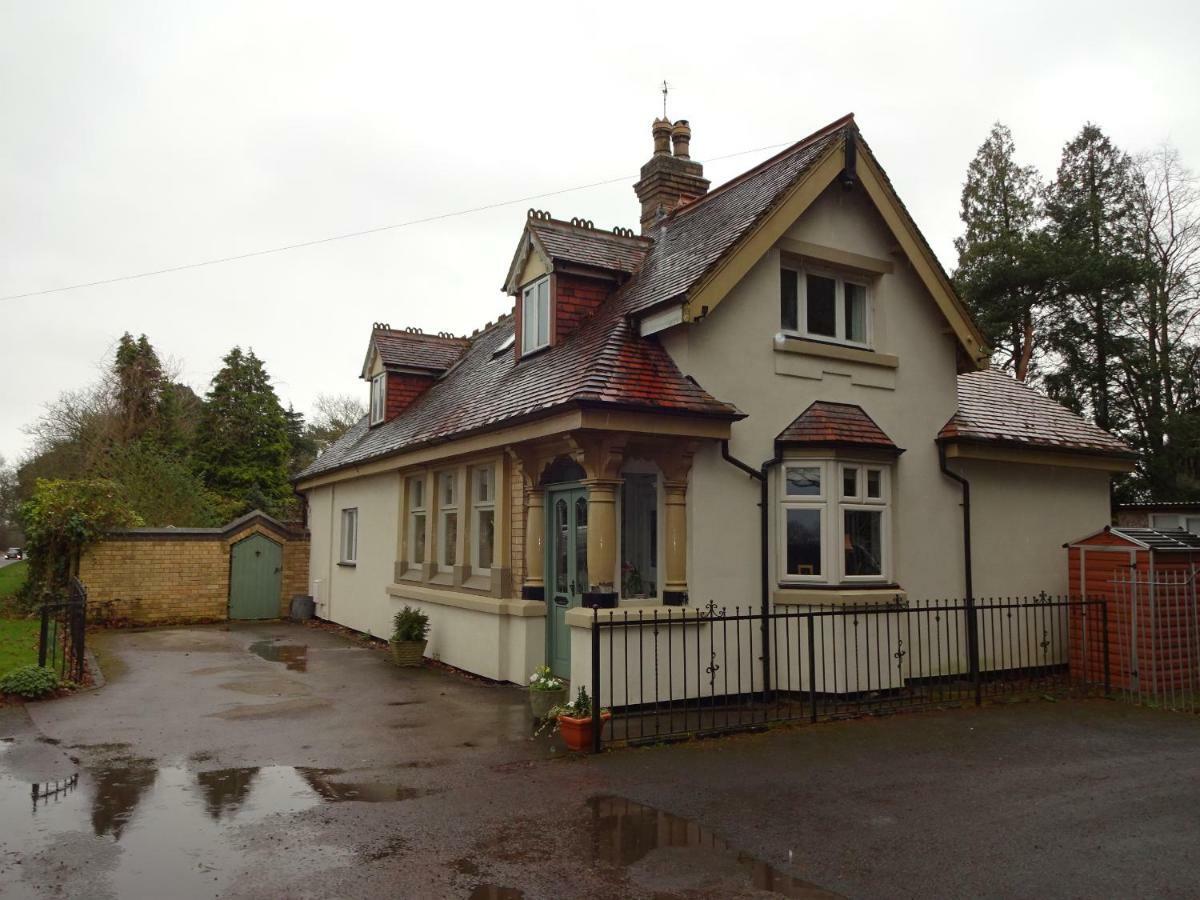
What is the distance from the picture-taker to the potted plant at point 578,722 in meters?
8.35

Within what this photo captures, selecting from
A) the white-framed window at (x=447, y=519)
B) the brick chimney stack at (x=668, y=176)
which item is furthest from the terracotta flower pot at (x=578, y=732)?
the brick chimney stack at (x=668, y=176)

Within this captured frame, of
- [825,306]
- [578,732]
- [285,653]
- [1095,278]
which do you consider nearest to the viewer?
[578,732]

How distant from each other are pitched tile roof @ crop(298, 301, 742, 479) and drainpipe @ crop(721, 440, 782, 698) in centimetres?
74

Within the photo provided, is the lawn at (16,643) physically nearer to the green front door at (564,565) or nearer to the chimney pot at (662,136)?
the green front door at (564,565)

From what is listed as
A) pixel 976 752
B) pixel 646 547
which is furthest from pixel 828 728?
pixel 646 547

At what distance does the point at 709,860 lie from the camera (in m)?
5.70

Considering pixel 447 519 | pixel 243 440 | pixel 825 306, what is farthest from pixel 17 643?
pixel 243 440

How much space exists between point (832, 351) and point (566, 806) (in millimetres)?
7297

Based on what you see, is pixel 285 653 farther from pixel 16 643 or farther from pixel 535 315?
pixel 535 315

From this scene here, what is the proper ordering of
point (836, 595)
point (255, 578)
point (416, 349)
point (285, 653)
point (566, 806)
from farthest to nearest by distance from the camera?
point (255, 578) < point (416, 349) < point (285, 653) < point (836, 595) < point (566, 806)

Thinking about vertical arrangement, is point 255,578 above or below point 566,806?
above

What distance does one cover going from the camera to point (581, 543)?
36.7ft

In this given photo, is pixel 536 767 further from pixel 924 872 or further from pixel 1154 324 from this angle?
pixel 1154 324

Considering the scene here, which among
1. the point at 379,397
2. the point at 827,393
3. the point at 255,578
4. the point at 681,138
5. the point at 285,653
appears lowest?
the point at 285,653
